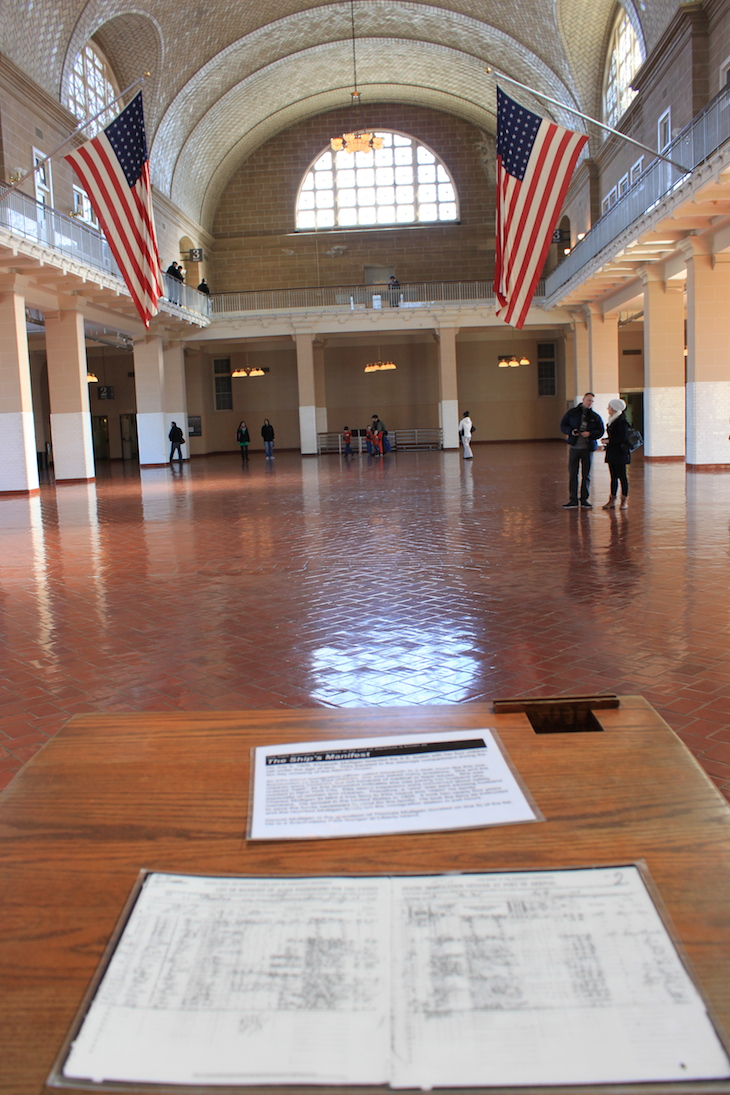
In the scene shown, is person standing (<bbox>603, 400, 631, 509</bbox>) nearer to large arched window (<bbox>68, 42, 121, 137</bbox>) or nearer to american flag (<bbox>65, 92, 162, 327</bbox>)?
american flag (<bbox>65, 92, 162, 327</bbox>)

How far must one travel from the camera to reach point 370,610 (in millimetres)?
6008

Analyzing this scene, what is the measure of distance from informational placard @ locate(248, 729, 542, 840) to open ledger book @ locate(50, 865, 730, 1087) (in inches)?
5.2

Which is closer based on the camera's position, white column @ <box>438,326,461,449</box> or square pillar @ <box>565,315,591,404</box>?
square pillar @ <box>565,315,591,404</box>

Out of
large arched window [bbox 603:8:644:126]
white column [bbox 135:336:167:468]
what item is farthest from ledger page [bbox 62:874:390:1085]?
white column [bbox 135:336:167:468]

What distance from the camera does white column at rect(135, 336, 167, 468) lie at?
27.4m

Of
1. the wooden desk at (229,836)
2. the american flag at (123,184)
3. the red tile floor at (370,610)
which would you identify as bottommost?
the red tile floor at (370,610)

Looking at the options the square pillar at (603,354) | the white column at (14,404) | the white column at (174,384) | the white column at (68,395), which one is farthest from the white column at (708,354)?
the white column at (174,384)

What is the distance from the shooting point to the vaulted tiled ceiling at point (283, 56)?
1978cm

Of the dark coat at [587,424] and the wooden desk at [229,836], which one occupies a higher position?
the dark coat at [587,424]

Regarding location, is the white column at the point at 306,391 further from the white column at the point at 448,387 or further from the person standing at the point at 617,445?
the person standing at the point at 617,445

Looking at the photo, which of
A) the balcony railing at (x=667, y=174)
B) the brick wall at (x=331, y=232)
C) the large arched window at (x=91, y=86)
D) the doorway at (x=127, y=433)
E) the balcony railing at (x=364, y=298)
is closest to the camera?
the balcony railing at (x=667, y=174)

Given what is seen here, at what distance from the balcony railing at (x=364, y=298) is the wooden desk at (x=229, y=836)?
29219 mm

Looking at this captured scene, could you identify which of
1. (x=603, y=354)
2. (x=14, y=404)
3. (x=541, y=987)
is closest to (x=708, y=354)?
(x=603, y=354)

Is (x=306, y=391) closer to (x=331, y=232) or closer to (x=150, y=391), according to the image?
(x=150, y=391)
